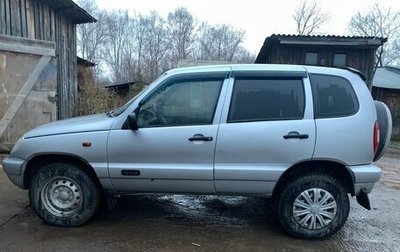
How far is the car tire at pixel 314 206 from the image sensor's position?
3.93 metres

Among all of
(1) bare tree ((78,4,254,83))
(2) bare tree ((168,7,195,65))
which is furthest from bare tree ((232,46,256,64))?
(2) bare tree ((168,7,195,65))

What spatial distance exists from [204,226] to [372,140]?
2.18m

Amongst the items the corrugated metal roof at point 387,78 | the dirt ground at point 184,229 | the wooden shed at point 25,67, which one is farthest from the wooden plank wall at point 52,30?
the corrugated metal roof at point 387,78

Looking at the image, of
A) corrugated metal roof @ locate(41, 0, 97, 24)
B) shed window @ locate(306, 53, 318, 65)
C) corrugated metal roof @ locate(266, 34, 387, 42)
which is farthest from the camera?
shed window @ locate(306, 53, 318, 65)

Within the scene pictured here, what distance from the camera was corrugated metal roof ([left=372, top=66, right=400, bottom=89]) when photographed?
66.6 feet

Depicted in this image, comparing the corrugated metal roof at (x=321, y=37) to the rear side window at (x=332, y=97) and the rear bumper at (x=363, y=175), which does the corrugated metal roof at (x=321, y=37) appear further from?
the rear bumper at (x=363, y=175)

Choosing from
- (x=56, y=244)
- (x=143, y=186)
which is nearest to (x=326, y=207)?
(x=143, y=186)

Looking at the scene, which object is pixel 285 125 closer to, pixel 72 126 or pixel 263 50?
pixel 72 126

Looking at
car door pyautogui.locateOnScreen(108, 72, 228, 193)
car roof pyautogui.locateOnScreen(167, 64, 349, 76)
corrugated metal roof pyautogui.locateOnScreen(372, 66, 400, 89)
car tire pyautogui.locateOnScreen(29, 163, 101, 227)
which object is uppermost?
corrugated metal roof pyautogui.locateOnScreen(372, 66, 400, 89)

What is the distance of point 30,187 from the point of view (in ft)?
13.6

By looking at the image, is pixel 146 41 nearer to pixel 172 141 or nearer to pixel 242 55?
pixel 242 55

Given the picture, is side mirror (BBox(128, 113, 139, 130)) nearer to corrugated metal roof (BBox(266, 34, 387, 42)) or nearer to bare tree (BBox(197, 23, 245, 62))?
corrugated metal roof (BBox(266, 34, 387, 42))

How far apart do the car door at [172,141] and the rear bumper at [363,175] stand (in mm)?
1577

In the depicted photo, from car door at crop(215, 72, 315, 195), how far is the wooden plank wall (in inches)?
254
